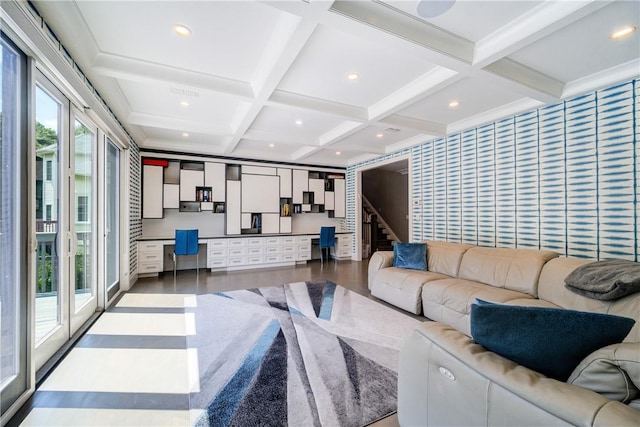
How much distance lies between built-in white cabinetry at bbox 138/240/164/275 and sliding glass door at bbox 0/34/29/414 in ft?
12.1

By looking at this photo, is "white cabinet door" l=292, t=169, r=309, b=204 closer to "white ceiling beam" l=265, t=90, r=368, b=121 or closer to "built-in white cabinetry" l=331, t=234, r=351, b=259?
"built-in white cabinetry" l=331, t=234, r=351, b=259

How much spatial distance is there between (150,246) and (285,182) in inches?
132

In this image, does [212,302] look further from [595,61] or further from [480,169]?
[595,61]

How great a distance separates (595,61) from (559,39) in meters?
0.75

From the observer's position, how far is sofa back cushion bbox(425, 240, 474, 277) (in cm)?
361

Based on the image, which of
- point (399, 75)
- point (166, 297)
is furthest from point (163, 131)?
point (399, 75)

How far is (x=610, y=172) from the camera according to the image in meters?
2.86

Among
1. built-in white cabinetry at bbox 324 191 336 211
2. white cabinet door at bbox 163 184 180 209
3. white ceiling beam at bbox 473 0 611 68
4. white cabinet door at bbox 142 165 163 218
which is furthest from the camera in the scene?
built-in white cabinetry at bbox 324 191 336 211

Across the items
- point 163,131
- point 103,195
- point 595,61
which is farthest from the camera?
point 163,131

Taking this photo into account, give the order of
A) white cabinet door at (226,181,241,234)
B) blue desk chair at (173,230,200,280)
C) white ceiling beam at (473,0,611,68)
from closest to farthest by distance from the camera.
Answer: white ceiling beam at (473,0,611,68) < blue desk chair at (173,230,200,280) < white cabinet door at (226,181,241,234)

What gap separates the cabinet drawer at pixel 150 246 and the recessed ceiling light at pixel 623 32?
6881mm

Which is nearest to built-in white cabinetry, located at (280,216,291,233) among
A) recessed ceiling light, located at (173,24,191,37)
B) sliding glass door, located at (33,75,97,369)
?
sliding glass door, located at (33,75,97,369)

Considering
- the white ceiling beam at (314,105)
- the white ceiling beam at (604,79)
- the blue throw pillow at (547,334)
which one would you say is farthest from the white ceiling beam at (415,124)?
the blue throw pillow at (547,334)

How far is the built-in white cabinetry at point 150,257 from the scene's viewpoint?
5.19 metres
